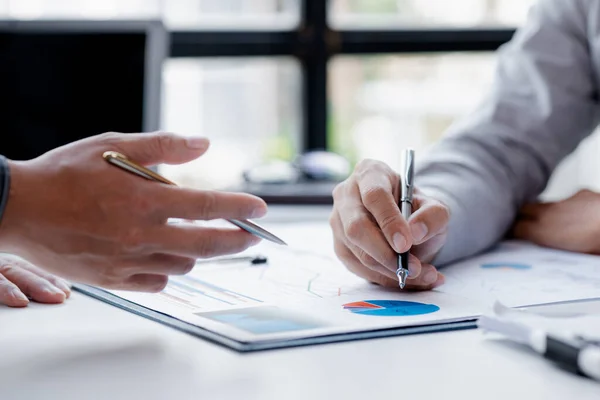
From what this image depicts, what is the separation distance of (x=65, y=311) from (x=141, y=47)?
2.63 ft

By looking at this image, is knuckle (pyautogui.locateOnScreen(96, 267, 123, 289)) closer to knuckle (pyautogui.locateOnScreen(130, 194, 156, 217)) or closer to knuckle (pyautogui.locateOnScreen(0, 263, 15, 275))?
knuckle (pyautogui.locateOnScreen(130, 194, 156, 217))

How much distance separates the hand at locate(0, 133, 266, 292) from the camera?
0.54 meters

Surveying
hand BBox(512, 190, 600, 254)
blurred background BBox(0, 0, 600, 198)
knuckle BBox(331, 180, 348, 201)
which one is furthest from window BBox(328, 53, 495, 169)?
knuckle BBox(331, 180, 348, 201)

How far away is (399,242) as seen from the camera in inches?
27.0

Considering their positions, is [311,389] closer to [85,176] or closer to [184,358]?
[184,358]

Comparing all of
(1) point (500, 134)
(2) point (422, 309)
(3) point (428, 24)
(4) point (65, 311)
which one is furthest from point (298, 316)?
(3) point (428, 24)

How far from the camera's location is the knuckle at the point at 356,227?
2.36 ft

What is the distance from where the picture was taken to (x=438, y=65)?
7.14 feet

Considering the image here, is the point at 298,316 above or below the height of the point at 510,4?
below

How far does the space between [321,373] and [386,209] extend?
9.6 inches

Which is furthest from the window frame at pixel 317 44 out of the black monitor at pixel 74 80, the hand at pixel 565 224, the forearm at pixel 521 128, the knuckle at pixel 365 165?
the knuckle at pixel 365 165

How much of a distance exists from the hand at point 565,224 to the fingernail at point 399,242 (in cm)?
33

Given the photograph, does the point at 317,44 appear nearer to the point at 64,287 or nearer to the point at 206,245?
the point at 64,287

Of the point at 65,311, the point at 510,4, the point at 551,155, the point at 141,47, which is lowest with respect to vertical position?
the point at 65,311
